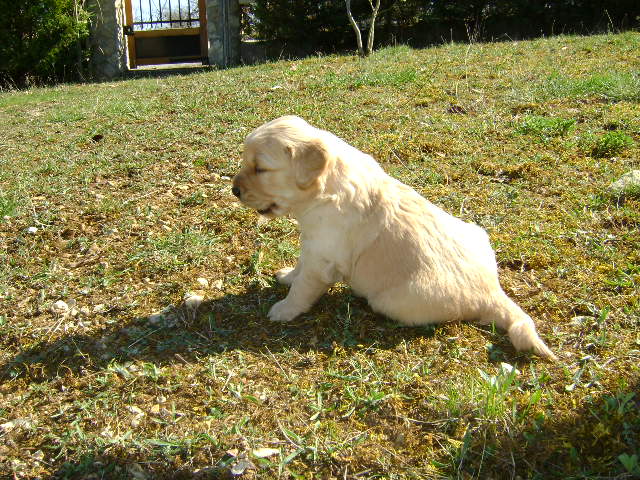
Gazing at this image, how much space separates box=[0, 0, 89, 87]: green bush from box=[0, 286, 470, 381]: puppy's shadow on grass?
12503 mm

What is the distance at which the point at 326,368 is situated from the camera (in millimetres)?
3129

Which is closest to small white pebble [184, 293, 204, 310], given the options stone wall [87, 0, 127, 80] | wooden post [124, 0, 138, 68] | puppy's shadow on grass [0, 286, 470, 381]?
puppy's shadow on grass [0, 286, 470, 381]

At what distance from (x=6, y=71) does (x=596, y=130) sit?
13.6 m

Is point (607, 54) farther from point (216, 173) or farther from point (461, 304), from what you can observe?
point (461, 304)

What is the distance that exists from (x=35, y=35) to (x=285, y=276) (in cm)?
1330

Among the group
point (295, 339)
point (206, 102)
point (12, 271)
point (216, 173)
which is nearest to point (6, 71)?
point (206, 102)

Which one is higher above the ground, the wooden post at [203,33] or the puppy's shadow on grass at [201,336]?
the wooden post at [203,33]

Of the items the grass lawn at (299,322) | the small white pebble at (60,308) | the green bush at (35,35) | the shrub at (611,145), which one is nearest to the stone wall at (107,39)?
Result: the green bush at (35,35)

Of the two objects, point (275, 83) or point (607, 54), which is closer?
point (275, 83)

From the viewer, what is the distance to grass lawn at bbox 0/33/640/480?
102 inches

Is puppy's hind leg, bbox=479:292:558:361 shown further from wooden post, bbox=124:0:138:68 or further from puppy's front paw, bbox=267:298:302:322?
wooden post, bbox=124:0:138:68

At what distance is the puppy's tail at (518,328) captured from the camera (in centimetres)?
307

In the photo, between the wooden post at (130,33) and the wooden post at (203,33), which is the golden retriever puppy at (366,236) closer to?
the wooden post at (203,33)

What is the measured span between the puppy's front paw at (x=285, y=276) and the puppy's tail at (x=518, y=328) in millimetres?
1376
